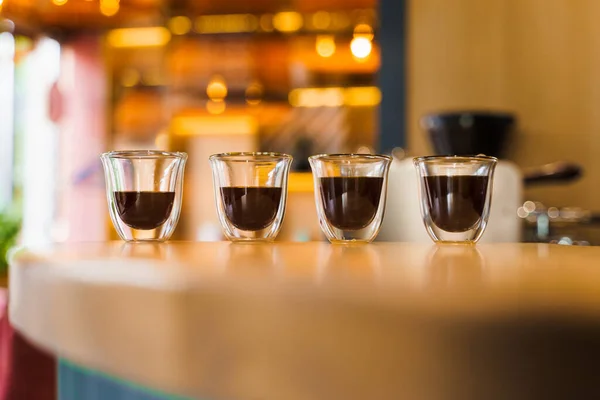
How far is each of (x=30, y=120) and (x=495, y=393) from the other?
270 inches

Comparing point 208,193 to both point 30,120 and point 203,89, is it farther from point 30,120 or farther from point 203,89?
point 30,120

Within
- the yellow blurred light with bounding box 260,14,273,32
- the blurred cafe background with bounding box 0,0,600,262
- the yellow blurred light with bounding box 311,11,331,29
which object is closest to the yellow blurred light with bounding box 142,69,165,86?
the blurred cafe background with bounding box 0,0,600,262

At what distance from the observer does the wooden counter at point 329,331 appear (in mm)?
336

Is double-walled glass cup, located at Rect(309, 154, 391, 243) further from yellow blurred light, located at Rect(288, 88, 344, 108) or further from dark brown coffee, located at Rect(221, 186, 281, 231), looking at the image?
yellow blurred light, located at Rect(288, 88, 344, 108)


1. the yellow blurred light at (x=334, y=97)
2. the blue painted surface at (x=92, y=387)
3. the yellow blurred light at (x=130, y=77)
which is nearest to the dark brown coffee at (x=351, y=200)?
the blue painted surface at (x=92, y=387)

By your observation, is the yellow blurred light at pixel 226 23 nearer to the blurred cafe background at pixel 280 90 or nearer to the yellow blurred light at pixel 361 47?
the blurred cafe background at pixel 280 90

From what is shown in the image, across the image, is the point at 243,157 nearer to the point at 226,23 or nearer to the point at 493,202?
the point at 493,202

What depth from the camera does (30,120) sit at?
6590 mm

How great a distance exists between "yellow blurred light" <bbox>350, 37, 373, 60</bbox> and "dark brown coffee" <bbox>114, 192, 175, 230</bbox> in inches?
172

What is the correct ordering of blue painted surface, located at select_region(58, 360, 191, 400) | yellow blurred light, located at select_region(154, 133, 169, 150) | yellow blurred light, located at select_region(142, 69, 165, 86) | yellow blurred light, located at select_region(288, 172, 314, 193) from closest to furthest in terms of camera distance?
1. blue painted surface, located at select_region(58, 360, 191, 400)
2. yellow blurred light, located at select_region(288, 172, 314, 193)
3. yellow blurred light, located at select_region(154, 133, 169, 150)
4. yellow blurred light, located at select_region(142, 69, 165, 86)

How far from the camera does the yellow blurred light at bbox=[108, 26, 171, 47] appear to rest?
5.96 m

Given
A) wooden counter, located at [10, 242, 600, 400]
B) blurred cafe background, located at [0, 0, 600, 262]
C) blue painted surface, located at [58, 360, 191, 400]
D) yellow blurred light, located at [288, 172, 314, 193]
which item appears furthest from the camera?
yellow blurred light, located at [288, 172, 314, 193]

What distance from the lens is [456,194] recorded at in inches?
34.3

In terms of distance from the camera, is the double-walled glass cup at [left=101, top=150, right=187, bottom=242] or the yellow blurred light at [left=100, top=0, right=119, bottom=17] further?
the yellow blurred light at [left=100, top=0, right=119, bottom=17]
